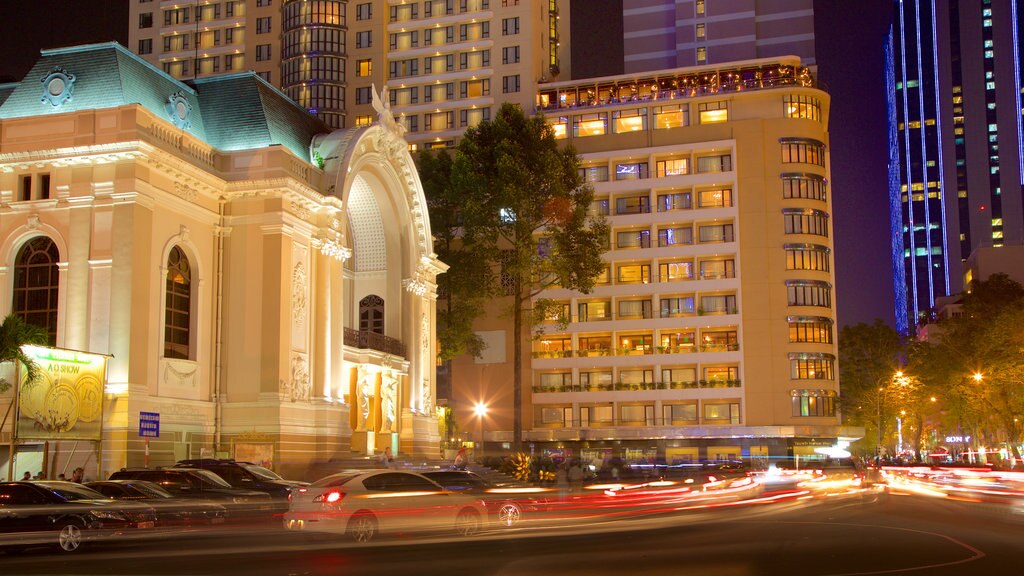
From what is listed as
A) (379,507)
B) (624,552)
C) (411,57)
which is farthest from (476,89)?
(624,552)

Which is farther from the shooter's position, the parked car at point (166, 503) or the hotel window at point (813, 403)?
the hotel window at point (813, 403)

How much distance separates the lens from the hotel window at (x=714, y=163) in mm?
82062

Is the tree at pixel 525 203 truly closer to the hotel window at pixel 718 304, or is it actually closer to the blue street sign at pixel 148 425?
the hotel window at pixel 718 304

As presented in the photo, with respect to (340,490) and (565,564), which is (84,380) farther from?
(565,564)

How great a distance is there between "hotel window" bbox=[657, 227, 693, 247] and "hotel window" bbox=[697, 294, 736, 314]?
15.9ft

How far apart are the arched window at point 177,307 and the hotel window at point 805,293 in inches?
2096

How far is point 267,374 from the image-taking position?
127 feet

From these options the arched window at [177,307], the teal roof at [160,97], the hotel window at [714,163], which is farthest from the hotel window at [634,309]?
the arched window at [177,307]

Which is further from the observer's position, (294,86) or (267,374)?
(294,86)

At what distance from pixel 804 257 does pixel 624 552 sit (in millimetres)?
66483

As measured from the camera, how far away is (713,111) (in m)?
84.0

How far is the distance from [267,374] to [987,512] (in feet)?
80.9

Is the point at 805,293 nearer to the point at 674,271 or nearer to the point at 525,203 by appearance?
the point at 674,271

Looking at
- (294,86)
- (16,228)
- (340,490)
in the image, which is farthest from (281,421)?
(294,86)
